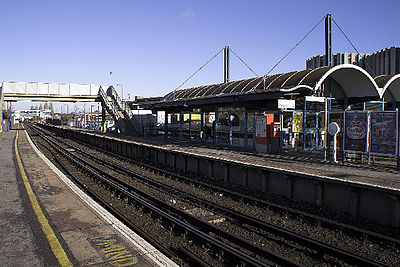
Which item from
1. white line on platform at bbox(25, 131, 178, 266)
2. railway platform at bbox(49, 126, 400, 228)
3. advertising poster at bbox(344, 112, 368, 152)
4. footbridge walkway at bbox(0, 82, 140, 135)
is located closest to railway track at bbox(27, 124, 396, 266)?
white line on platform at bbox(25, 131, 178, 266)

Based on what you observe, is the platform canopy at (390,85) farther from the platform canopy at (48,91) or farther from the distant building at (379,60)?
the distant building at (379,60)

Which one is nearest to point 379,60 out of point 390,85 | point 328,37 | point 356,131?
point 390,85

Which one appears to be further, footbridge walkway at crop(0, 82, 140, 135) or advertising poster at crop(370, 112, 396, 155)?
footbridge walkway at crop(0, 82, 140, 135)

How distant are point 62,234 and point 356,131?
1154 cm

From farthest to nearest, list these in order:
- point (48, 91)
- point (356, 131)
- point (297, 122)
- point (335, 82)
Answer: point (48, 91) < point (335, 82) < point (297, 122) < point (356, 131)

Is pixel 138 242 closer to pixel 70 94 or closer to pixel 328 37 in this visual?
pixel 328 37

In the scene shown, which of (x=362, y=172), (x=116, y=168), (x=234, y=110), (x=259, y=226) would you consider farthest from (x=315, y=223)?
(x=234, y=110)

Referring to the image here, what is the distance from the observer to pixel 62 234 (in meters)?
6.36

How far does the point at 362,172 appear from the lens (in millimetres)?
11344

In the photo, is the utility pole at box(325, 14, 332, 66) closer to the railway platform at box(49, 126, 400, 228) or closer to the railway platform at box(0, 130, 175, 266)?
the railway platform at box(49, 126, 400, 228)

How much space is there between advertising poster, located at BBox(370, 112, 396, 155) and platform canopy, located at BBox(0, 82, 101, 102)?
38768 millimetres

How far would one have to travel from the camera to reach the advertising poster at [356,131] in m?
13.1

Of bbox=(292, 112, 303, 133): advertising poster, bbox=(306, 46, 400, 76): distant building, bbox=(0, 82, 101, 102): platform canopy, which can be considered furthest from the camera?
bbox=(306, 46, 400, 76): distant building

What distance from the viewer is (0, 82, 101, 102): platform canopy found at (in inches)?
1690
